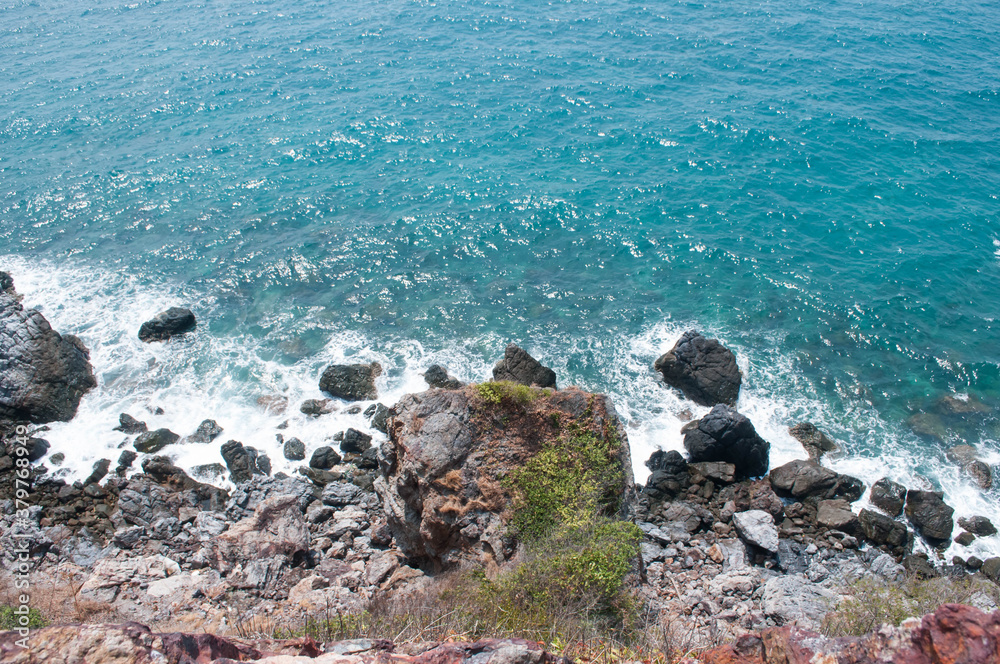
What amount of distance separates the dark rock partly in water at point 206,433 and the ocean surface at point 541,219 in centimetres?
60

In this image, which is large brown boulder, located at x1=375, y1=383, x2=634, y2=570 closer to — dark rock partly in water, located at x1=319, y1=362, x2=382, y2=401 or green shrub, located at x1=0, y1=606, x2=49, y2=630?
green shrub, located at x1=0, y1=606, x2=49, y2=630

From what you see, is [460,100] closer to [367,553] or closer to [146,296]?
[146,296]

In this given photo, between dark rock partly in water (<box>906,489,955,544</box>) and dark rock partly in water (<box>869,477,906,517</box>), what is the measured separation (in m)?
0.35

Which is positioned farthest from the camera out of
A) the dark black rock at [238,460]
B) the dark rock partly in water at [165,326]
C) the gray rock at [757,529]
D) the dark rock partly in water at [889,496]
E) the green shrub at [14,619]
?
the dark rock partly in water at [165,326]

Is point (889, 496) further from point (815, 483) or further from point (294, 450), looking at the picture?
point (294, 450)

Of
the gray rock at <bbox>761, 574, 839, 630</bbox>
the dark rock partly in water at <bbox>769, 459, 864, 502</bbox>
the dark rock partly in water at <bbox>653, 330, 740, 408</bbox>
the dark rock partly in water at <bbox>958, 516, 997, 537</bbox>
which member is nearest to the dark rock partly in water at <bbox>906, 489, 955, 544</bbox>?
the dark rock partly in water at <bbox>958, 516, 997, 537</bbox>

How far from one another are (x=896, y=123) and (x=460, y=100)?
33730 millimetres

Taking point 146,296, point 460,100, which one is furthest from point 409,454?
point 460,100

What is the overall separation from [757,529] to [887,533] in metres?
5.09

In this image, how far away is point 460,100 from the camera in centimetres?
5012

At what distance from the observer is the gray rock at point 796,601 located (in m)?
16.8

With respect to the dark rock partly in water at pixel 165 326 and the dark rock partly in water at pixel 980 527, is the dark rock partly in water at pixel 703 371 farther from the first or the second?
the dark rock partly in water at pixel 165 326

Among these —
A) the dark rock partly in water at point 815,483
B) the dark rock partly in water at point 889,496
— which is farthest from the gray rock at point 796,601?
the dark rock partly in water at point 889,496

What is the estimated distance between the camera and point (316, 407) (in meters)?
27.3
